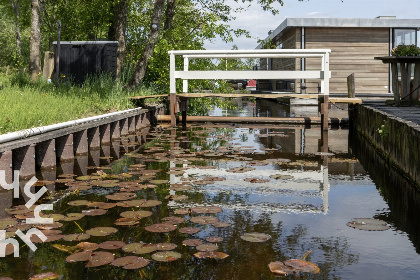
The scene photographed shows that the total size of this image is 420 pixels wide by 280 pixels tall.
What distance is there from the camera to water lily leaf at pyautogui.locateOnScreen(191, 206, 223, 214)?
4828mm

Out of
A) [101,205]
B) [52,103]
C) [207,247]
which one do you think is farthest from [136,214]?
[52,103]

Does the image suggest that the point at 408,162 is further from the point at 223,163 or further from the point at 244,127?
the point at 244,127

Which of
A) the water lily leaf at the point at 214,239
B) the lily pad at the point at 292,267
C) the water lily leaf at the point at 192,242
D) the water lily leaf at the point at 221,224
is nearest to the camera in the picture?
the lily pad at the point at 292,267

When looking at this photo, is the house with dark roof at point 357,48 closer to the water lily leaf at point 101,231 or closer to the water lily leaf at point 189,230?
the water lily leaf at point 189,230

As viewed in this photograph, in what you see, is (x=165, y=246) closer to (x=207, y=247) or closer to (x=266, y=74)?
(x=207, y=247)

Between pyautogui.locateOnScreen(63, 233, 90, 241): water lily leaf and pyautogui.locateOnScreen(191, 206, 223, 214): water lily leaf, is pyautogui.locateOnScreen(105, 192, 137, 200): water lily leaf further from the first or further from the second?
pyautogui.locateOnScreen(63, 233, 90, 241): water lily leaf

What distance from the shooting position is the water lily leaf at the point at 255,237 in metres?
4.04

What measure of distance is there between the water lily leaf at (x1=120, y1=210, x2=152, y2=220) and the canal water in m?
0.01

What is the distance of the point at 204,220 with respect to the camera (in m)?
4.52

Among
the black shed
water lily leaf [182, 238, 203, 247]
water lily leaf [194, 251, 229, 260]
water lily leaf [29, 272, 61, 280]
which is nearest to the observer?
water lily leaf [29, 272, 61, 280]

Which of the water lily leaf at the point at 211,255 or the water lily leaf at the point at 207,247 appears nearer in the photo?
the water lily leaf at the point at 211,255

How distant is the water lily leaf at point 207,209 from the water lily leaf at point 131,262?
135 cm

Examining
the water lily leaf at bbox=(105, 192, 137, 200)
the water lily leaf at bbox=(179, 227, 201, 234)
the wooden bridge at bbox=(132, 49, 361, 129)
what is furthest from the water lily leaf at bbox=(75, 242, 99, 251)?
the wooden bridge at bbox=(132, 49, 361, 129)

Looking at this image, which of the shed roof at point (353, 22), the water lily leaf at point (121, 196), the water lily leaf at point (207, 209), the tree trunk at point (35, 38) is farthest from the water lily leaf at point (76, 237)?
the shed roof at point (353, 22)
